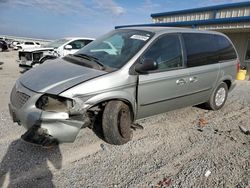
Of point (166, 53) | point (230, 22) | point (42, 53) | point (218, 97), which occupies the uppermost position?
point (230, 22)

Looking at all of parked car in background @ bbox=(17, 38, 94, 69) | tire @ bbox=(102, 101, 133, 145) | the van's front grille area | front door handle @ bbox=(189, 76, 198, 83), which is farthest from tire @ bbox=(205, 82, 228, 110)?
parked car in background @ bbox=(17, 38, 94, 69)

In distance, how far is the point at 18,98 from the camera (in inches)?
140

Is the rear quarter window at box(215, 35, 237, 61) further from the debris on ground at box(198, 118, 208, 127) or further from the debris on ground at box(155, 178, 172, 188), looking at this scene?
the debris on ground at box(155, 178, 172, 188)

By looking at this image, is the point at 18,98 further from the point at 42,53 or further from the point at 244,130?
the point at 42,53

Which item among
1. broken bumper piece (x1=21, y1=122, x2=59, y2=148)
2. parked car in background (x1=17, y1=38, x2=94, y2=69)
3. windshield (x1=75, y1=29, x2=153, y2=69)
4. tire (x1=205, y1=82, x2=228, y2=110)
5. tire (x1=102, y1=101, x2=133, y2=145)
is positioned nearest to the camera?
broken bumper piece (x1=21, y1=122, x2=59, y2=148)

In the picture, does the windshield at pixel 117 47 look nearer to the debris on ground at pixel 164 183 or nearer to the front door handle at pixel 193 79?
the front door handle at pixel 193 79

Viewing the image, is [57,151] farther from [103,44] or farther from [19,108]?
[103,44]

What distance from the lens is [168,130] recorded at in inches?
184

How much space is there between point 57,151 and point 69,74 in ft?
3.86

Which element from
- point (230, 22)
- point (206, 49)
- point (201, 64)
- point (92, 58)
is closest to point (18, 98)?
point (92, 58)

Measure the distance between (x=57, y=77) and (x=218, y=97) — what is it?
13.5 feet

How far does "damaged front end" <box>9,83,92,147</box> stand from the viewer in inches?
126

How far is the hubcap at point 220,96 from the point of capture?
5930 millimetres

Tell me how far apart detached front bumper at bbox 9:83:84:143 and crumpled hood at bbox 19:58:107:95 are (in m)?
0.16
